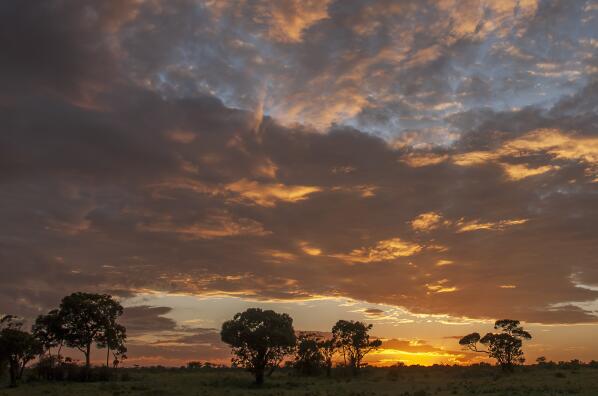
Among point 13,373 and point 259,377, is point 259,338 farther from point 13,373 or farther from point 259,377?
point 13,373

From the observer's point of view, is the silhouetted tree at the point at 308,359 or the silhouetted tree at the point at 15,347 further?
the silhouetted tree at the point at 308,359

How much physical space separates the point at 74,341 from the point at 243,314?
3204 centimetres

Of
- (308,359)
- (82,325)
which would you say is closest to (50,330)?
(82,325)

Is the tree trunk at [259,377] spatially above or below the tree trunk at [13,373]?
below

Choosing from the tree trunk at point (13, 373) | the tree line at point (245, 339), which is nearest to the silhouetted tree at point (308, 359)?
the tree line at point (245, 339)

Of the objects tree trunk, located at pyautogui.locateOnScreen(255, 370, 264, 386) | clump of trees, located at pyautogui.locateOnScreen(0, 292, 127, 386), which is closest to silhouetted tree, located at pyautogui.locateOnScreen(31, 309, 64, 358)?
clump of trees, located at pyautogui.locateOnScreen(0, 292, 127, 386)

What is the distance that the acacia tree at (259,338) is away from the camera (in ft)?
267

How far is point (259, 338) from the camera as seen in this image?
3221 inches

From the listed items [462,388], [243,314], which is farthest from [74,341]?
[462,388]

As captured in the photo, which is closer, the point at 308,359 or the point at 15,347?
the point at 15,347

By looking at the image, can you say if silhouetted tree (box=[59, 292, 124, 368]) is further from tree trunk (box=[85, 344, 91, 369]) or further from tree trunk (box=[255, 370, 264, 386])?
tree trunk (box=[255, 370, 264, 386])

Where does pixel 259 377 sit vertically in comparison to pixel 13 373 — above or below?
below

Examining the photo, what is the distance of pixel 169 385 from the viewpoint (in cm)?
7050

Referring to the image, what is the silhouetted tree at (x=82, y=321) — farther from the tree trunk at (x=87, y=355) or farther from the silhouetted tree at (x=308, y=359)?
the silhouetted tree at (x=308, y=359)
